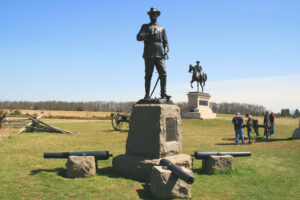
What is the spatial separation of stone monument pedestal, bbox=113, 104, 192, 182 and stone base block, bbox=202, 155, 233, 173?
2.20 feet

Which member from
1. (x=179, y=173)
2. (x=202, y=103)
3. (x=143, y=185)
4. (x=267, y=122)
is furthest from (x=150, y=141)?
(x=202, y=103)

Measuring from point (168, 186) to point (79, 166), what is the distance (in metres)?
2.35

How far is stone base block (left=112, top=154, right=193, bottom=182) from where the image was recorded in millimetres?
5621

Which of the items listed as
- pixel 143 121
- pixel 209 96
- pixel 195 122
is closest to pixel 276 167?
pixel 143 121

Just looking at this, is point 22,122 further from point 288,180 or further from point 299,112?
point 299,112

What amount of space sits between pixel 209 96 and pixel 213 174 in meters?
21.6

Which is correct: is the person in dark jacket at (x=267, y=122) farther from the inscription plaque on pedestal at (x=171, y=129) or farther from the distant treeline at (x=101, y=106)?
the distant treeline at (x=101, y=106)

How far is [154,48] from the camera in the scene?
21.0 ft

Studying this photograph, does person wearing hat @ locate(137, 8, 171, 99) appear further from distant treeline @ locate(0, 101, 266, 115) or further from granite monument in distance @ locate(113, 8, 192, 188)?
distant treeline @ locate(0, 101, 266, 115)

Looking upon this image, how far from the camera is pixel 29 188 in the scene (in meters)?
4.89

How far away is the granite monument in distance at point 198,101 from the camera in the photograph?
25.6m

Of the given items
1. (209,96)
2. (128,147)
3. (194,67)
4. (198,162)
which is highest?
(194,67)

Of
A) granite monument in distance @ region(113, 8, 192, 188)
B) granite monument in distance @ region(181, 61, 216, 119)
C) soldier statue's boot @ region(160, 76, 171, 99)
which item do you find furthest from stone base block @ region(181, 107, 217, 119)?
granite monument in distance @ region(113, 8, 192, 188)

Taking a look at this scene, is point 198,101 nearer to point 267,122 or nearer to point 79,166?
point 267,122
